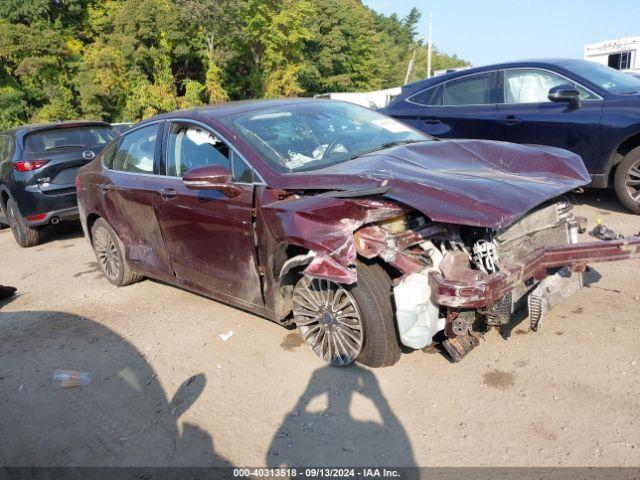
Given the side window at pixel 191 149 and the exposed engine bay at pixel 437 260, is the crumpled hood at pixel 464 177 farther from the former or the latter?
the side window at pixel 191 149

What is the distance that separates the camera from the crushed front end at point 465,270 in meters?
2.93

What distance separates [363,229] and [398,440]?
1.15m

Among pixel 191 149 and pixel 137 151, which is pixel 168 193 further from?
pixel 137 151

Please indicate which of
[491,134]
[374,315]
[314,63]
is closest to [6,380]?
[374,315]

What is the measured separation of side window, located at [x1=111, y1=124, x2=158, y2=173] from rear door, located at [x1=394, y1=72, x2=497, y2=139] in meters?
3.82

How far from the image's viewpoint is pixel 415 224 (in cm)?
316

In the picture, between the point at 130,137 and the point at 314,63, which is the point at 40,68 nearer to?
the point at 314,63

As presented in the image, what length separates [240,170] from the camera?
12.0 feet

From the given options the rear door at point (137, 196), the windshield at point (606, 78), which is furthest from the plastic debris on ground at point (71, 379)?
the windshield at point (606, 78)

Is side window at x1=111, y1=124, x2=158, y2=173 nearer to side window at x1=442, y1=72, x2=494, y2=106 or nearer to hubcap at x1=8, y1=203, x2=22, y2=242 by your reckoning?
hubcap at x1=8, y1=203, x2=22, y2=242

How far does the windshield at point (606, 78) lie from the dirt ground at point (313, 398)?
7.91 ft

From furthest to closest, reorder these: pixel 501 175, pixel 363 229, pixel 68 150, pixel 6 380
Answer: pixel 68 150
pixel 6 380
pixel 501 175
pixel 363 229

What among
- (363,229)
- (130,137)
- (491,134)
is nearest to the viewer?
(363,229)

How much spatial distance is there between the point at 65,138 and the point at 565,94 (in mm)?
6764
